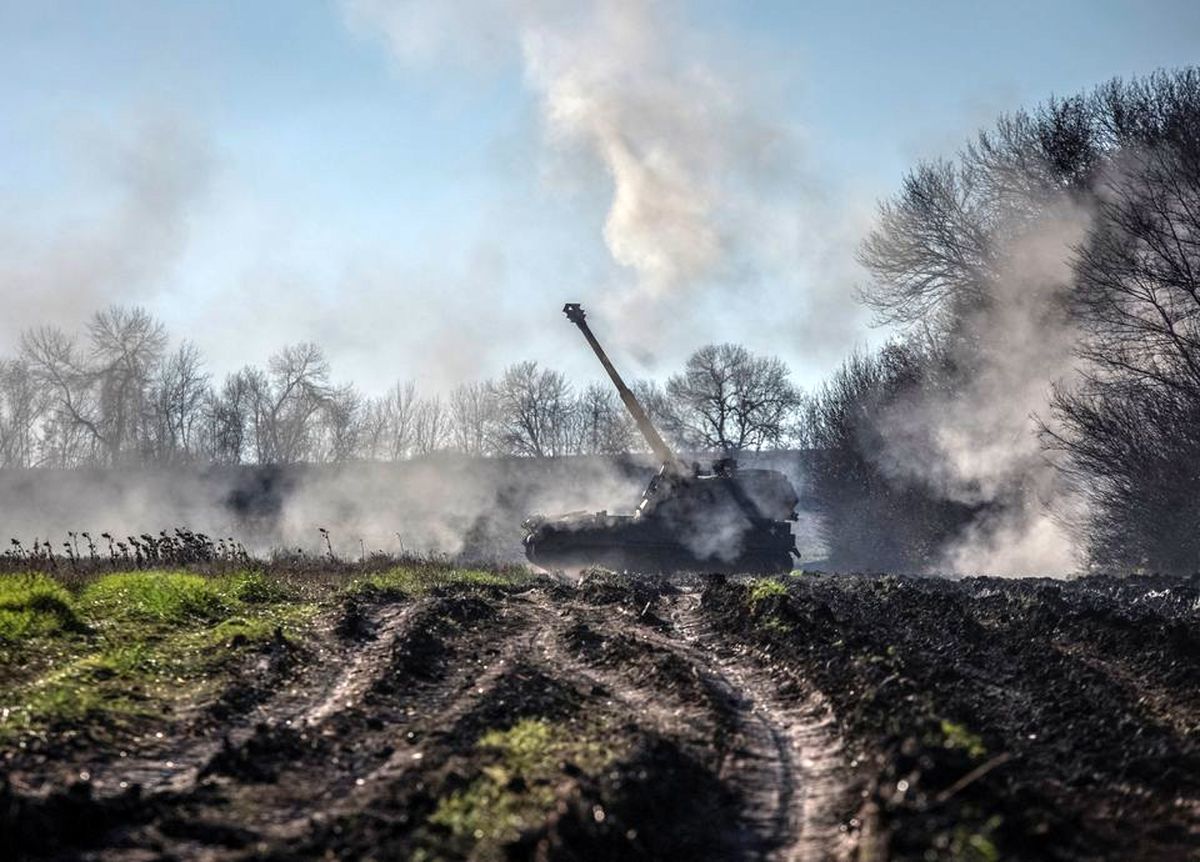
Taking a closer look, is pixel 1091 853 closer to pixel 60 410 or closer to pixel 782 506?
pixel 782 506

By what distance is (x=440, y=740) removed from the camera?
8602mm

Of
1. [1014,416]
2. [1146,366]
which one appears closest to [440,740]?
[1146,366]

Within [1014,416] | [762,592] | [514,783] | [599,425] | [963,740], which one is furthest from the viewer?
[599,425]

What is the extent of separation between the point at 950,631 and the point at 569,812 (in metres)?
9.80

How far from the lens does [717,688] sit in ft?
37.5

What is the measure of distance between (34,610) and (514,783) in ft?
28.9

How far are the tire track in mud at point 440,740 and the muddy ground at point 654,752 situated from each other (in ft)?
0.09

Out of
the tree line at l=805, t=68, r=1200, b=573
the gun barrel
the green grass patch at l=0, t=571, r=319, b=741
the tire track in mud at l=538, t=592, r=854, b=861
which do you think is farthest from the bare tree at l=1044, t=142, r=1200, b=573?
the green grass patch at l=0, t=571, r=319, b=741

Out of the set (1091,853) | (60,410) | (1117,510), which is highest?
(60,410)

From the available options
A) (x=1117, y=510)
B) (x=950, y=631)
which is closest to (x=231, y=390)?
(x=1117, y=510)

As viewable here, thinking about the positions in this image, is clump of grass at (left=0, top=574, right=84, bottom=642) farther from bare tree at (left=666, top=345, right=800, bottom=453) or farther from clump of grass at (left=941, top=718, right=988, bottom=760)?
bare tree at (left=666, top=345, right=800, bottom=453)

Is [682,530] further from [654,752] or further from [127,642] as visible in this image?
[654,752]

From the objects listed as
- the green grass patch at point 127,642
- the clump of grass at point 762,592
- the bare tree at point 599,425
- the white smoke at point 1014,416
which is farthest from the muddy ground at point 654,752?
the bare tree at point 599,425

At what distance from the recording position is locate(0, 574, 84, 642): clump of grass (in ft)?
42.6
